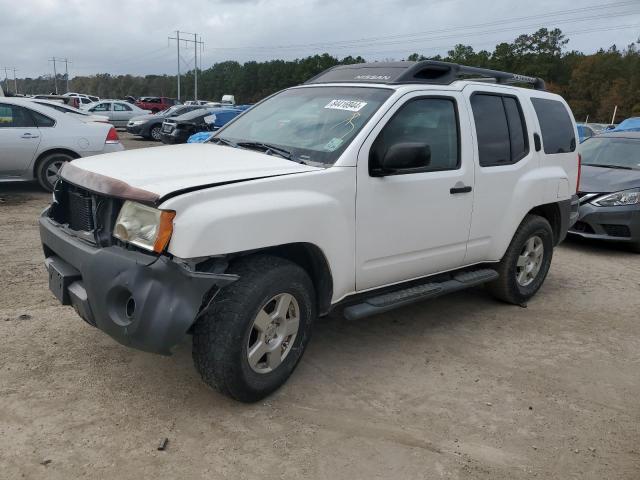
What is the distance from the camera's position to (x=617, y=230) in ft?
23.9

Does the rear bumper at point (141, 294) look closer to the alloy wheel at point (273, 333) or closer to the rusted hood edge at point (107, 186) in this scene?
the rusted hood edge at point (107, 186)

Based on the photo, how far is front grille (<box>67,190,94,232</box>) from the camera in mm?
3213

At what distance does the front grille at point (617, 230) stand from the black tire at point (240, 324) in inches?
220

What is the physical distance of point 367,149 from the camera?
3.54m

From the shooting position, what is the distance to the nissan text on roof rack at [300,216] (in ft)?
9.23

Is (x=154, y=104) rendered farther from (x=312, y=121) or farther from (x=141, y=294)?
(x=141, y=294)

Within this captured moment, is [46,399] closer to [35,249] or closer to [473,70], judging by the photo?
[35,249]

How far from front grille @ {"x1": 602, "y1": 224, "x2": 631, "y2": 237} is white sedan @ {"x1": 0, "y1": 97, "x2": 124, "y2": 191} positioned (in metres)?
7.63

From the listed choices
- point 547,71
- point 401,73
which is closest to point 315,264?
point 401,73

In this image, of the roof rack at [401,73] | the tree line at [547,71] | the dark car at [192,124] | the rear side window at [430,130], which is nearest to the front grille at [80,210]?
the rear side window at [430,130]

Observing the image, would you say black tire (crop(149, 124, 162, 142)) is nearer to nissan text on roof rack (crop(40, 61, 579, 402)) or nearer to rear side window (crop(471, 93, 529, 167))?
nissan text on roof rack (crop(40, 61, 579, 402))

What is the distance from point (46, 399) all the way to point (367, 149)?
7.80 ft

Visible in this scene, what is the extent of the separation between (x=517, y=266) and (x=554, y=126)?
53.6 inches

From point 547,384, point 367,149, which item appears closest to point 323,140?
point 367,149
